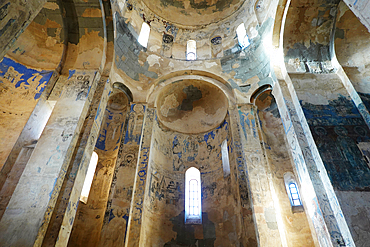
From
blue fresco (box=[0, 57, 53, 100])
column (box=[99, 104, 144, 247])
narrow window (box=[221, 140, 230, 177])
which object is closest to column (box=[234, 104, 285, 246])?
narrow window (box=[221, 140, 230, 177])

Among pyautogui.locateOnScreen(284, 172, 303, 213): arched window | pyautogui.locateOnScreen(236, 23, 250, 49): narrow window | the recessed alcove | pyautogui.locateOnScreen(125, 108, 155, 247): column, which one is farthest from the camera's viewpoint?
the recessed alcove

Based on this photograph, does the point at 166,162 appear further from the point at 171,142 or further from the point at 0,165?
the point at 0,165

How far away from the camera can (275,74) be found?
7.54 metres

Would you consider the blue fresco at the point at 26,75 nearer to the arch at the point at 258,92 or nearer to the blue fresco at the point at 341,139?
the arch at the point at 258,92

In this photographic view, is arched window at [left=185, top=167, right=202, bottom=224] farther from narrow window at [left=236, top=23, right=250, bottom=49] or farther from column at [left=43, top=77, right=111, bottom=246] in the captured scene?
narrow window at [left=236, top=23, right=250, bottom=49]

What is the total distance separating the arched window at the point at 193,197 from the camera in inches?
354

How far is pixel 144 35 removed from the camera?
11.0 metres

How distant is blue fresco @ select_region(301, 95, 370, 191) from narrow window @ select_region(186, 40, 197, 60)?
22.5 feet

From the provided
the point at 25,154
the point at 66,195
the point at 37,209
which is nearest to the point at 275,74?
the point at 66,195

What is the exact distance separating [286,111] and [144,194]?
519cm

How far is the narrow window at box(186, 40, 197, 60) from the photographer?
1152 cm

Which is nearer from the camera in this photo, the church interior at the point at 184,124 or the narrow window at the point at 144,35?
the church interior at the point at 184,124

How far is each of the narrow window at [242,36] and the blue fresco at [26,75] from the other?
8.14 meters

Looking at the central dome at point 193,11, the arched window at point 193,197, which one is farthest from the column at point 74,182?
the central dome at point 193,11
